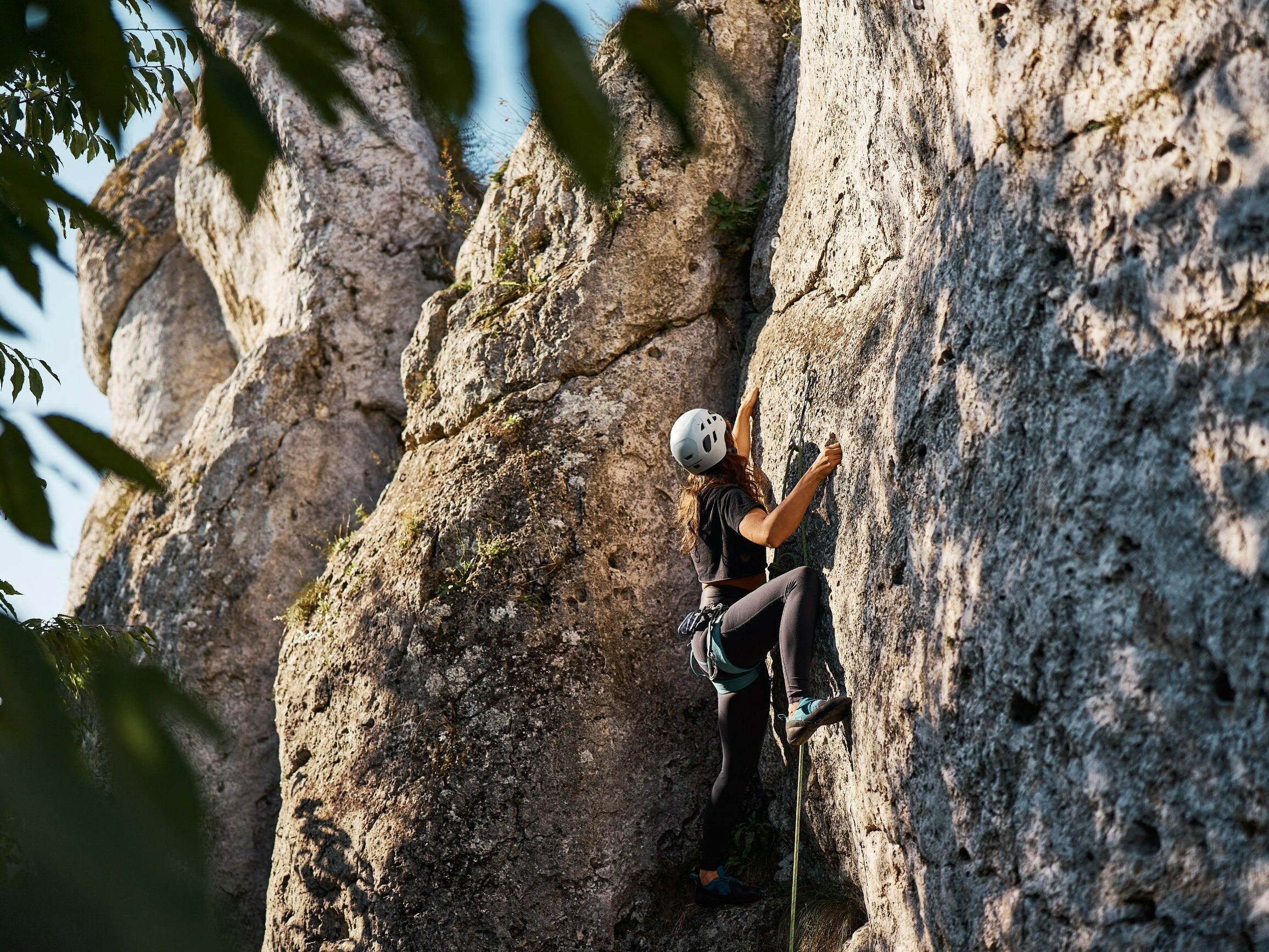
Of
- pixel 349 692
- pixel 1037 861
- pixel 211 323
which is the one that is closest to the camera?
pixel 1037 861

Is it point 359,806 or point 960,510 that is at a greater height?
point 960,510

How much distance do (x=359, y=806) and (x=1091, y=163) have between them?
18.2 ft

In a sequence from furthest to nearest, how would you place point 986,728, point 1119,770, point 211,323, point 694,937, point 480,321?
point 211,323 → point 480,321 → point 694,937 → point 986,728 → point 1119,770

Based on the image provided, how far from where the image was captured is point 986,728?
3.64 m

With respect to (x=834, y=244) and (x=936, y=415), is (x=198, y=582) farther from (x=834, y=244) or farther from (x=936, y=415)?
(x=936, y=415)

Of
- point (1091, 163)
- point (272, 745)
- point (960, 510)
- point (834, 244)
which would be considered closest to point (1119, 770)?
point (960, 510)

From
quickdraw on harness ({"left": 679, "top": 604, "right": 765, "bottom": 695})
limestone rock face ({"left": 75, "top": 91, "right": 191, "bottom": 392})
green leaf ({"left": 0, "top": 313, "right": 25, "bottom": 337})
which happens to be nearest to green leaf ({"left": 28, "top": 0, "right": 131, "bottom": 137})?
green leaf ({"left": 0, "top": 313, "right": 25, "bottom": 337})

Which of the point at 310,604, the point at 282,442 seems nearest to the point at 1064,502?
the point at 310,604

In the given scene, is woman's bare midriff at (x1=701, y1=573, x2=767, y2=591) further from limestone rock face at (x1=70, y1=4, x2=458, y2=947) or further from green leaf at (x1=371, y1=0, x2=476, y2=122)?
limestone rock face at (x1=70, y1=4, x2=458, y2=947)

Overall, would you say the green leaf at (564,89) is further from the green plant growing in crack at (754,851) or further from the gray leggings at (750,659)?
the green plant growing in crack at (754,851)

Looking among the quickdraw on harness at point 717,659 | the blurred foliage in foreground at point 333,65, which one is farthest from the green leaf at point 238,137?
the quickdraw on harness at point 717,659

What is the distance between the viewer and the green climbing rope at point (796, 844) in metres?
4.67

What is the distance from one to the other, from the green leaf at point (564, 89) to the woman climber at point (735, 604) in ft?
13.2

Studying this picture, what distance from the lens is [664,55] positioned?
1.17 metres
